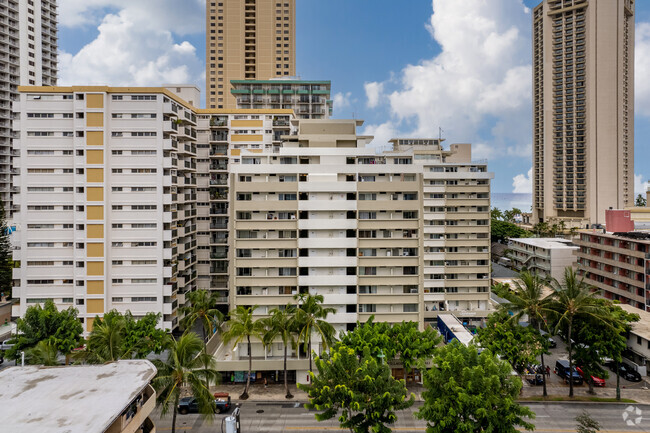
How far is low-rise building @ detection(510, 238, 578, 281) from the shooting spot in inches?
3374

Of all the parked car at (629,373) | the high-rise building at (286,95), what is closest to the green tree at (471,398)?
the parked car at (629,373)

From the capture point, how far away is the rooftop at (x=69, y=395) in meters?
20.1

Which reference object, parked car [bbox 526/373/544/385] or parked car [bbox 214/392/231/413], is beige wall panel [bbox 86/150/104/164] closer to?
parked car [bbox 214/392/231/413]

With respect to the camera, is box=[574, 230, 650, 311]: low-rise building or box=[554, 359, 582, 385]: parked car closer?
box=[554, 359, 582, 385]: parked car

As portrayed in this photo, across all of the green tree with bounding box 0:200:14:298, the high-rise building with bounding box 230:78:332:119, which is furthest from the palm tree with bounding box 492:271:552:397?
the green tree with bounding box 0:200:14:298

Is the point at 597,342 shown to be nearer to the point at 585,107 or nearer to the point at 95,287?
the point at 95,287

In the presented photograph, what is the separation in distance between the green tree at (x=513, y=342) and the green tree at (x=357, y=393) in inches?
726

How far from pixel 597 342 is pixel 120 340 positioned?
47.2m

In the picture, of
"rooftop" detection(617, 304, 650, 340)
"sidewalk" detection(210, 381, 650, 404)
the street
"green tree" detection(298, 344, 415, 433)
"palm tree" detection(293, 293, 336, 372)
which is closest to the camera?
"green tree" detection(298, 344, 415, 433)

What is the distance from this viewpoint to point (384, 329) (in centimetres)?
4272

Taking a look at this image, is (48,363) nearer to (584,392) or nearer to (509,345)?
(509,345)

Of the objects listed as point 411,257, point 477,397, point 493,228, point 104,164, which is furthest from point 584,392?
point 493,228

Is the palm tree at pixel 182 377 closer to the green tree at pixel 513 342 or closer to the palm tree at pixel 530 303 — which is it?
the green tree at pixel 513 342

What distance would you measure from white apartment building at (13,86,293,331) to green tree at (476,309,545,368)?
42586mm
